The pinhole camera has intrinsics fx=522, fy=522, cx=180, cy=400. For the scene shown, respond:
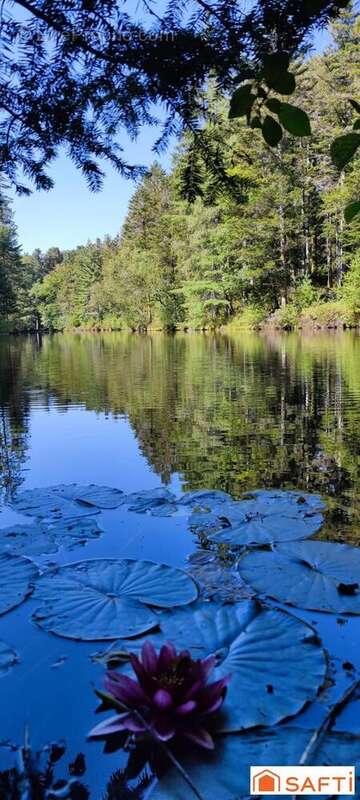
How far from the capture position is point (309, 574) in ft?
8.05

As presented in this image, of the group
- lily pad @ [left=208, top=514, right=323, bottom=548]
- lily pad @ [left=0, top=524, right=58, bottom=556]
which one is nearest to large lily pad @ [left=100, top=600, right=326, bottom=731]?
lily pad @ [left=208, top=514, right=323, bottom=548]

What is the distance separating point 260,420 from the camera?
21.9 feet

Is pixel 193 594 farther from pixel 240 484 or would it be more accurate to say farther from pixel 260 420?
pixel 260 420

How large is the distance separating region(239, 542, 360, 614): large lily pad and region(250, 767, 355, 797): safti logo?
87cm

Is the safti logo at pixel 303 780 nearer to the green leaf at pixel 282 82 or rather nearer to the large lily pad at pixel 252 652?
the large lily pad at pixel 252 652

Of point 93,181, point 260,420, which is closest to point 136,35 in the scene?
point 93,181

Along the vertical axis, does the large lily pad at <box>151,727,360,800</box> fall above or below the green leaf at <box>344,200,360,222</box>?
below

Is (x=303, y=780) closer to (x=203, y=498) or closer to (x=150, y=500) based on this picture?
(x=203, y=498)

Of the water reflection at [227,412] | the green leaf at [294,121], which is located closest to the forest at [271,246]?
the water reflection at [227,412]

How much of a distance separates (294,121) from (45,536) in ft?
8.94

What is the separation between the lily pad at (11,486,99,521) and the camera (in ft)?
11.6

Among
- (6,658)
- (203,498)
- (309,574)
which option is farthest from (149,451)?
(6,658)

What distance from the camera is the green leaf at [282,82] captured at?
868 millimetres

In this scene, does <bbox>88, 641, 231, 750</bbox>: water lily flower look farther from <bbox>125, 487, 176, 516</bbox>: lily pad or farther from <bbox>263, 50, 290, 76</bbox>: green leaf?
<bbox>125, 487, 176, 516</bbox>: lily pad
